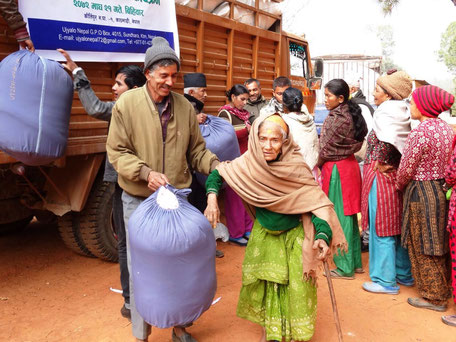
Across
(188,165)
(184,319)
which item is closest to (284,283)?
(184,319)

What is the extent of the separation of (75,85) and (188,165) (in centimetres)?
87

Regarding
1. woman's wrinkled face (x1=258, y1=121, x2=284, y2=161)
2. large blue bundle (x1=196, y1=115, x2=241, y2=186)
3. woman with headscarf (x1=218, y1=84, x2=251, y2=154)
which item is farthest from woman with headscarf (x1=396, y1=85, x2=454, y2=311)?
woman with headscarf (x1=218, y1=84, x2=251, y2=154)

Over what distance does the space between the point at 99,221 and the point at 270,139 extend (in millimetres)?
2126

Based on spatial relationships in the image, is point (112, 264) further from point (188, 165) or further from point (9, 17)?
point (9, 17)

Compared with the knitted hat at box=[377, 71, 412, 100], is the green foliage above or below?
above

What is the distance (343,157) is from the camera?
156 inches

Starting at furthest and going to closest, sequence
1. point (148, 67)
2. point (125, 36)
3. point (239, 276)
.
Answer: point (239, 276) → point (125, 36) → point (148, 67)

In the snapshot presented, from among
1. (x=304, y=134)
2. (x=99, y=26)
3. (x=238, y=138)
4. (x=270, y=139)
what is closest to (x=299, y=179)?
(x=270, y=139)

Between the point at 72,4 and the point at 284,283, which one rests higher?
the point at 72,4

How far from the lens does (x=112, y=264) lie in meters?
4.28

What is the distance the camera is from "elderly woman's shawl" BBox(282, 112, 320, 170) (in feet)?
13.1

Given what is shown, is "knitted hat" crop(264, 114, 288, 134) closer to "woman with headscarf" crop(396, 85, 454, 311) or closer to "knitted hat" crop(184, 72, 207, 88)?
"woman with headscarf" crop(396, 85, 454, 311)

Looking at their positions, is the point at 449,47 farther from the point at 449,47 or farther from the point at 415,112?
the point at 415,112

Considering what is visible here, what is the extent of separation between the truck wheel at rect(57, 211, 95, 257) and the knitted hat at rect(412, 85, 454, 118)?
295cm
